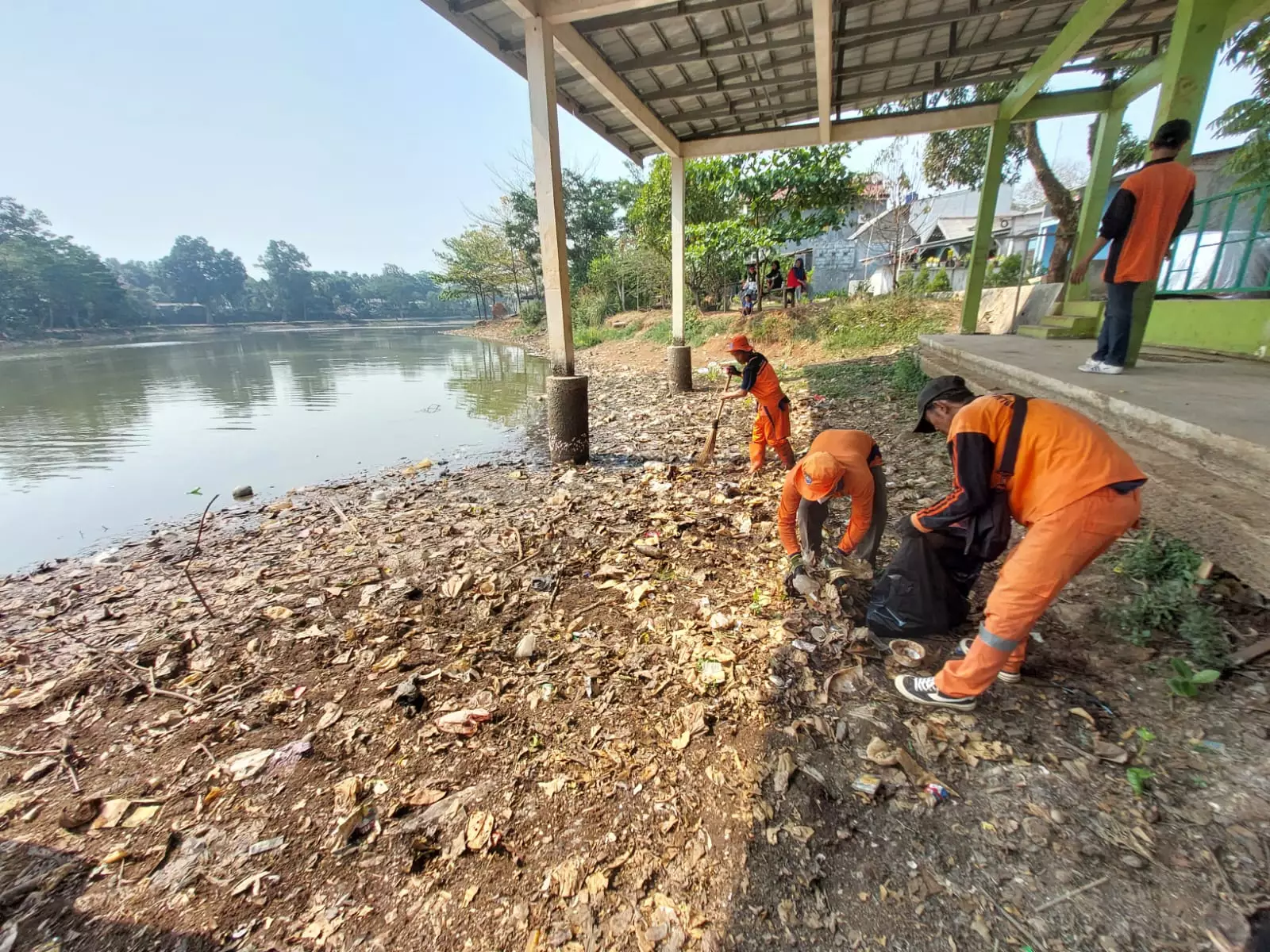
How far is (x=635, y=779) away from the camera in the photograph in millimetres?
1890

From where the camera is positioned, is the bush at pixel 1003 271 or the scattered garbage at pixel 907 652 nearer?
the scattered garbage at pixel 907 652

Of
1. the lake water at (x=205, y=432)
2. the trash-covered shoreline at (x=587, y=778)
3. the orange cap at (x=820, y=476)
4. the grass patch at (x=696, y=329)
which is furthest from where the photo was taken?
the grass patch at (x=696, y=329)

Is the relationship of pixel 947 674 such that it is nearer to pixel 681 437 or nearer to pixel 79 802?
pixel 79 802

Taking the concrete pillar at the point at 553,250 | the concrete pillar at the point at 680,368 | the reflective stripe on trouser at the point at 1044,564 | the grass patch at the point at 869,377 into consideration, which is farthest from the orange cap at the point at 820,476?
the concrete pillar at the point at 680,368

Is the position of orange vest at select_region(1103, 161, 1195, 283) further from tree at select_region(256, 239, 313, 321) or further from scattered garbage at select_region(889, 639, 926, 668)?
tree at select_region(256, 239, 313, 321)

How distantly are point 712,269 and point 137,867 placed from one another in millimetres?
16902

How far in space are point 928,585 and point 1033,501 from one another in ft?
1.96

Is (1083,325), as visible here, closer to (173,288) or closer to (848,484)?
(848,484)

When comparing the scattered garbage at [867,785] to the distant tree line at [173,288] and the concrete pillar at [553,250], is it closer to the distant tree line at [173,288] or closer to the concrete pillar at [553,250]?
the concrete pillar at [553,250]

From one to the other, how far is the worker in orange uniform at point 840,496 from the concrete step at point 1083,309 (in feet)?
15.0

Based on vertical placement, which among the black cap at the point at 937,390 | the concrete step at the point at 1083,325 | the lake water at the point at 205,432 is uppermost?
the concrete step at the point at 1083,325

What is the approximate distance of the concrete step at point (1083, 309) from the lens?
18.2 feet

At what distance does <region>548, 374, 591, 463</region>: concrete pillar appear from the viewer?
496 cm

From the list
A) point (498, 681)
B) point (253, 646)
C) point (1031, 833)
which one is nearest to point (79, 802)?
point (253, 646)
